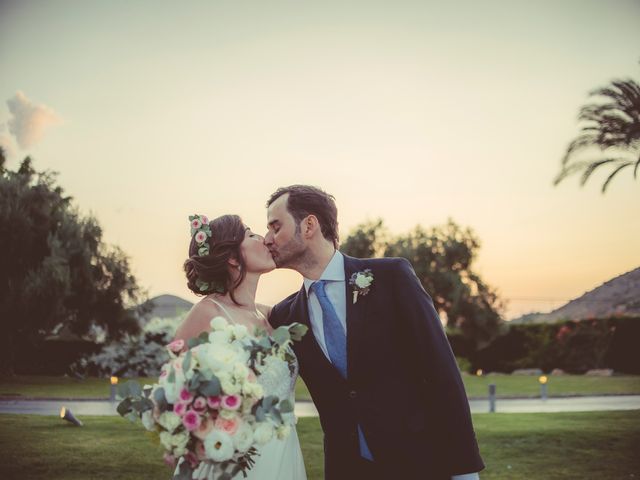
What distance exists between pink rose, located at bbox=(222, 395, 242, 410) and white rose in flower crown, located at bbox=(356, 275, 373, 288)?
3.95ft

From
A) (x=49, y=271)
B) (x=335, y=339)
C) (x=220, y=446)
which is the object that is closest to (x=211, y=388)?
(x=220, y=446)

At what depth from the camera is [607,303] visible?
37906 mm

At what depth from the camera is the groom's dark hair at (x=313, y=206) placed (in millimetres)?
4566

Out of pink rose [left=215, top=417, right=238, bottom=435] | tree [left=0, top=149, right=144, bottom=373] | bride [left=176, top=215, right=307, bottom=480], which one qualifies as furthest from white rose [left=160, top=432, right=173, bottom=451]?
tree [left=0, top=149, right=144, bottom=373]

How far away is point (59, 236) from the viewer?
1073 inches

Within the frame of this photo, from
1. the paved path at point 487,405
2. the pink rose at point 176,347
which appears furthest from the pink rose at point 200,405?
the paved path at point 487,405

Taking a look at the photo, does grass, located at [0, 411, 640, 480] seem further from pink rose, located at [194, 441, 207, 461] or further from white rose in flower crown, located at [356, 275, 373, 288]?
pink rose, located at [194, 441, 207, 461]

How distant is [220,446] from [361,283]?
136cm

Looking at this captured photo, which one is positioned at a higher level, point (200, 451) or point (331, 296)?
point (331, 296)

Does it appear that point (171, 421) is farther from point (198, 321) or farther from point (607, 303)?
point (607, 303)

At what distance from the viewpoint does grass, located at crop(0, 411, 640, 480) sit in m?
10.6

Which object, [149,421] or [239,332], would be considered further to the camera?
[239,332]

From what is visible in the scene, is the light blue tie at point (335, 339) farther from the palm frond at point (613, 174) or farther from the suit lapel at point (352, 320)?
the palm frond at point (613, 174)

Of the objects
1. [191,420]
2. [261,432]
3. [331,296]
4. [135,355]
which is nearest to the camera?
[191,420]
